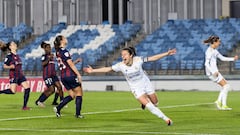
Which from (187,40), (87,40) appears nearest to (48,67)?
(187,40)

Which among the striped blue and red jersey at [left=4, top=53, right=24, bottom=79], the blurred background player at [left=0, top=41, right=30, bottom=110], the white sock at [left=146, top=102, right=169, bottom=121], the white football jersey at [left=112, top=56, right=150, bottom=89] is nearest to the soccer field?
the white sock at [left=146, top=102, right=169, bottom=121]

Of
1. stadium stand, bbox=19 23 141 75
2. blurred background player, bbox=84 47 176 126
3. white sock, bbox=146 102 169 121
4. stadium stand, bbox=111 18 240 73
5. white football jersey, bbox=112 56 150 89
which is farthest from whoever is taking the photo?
stadium stand, bbox=19 23 141 75

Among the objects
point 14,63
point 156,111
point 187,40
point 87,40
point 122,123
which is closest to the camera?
point 156,111

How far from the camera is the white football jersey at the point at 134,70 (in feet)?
49.2

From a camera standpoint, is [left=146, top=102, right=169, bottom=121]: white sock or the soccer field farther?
[left=146, top=102, right=169, bottom=121]: white sock

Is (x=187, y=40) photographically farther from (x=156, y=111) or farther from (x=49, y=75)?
(x=156, y=111)

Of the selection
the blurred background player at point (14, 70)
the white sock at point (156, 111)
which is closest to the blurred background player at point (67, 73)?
the white sock at point (156, 111)

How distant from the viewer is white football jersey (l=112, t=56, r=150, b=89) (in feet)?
49.2

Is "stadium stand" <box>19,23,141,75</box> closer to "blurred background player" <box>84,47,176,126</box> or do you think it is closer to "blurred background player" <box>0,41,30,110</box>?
"blurred background player" <box>0,41,30,110</box>

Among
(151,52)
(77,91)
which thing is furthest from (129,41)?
(77,91)

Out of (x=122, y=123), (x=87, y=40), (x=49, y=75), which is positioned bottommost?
(x=122, y=123)

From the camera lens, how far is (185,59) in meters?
40.0

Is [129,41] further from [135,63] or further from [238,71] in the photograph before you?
[135,63]

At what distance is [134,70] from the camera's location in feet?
49.1
